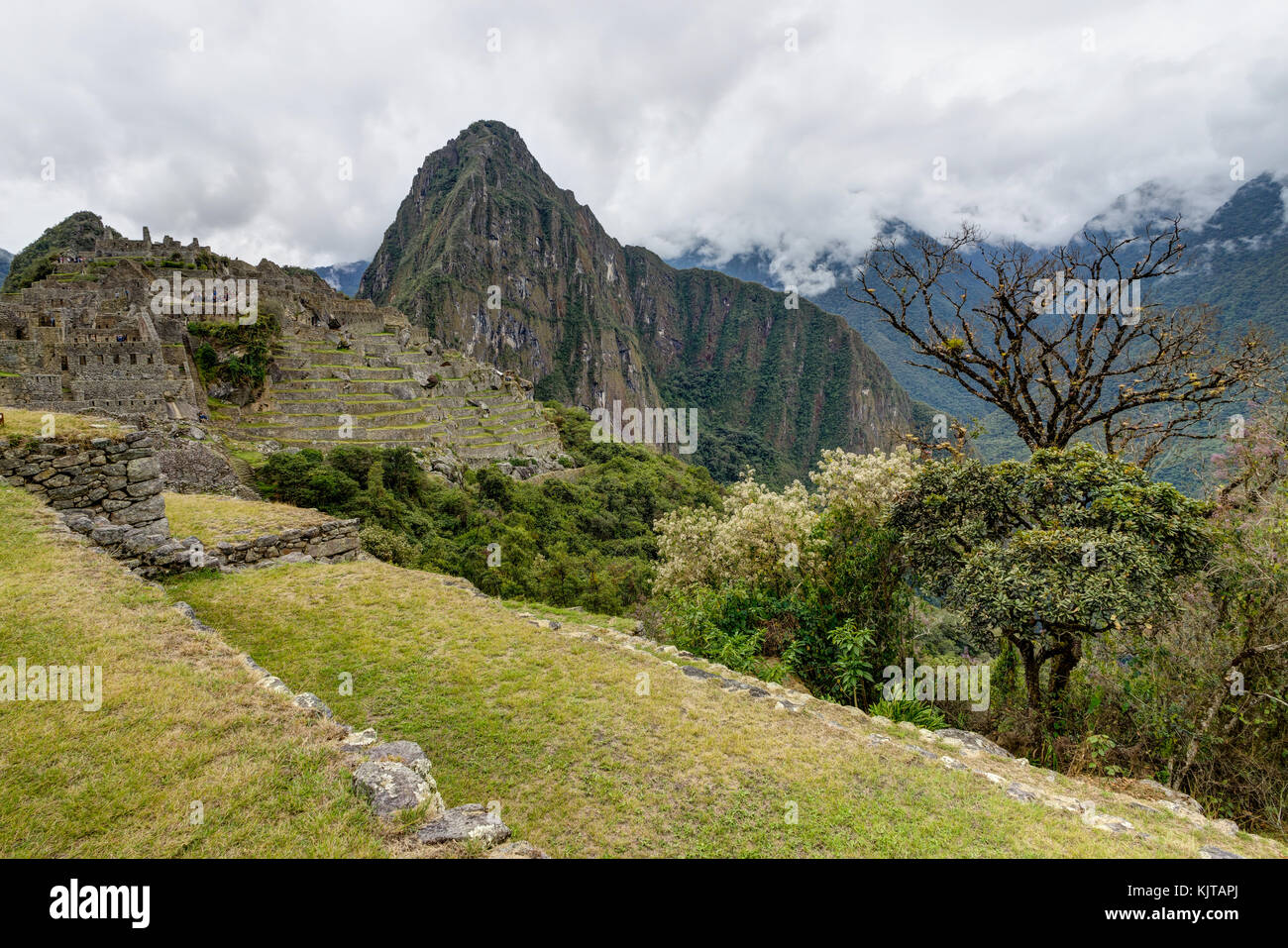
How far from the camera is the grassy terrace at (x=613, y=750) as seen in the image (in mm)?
4652

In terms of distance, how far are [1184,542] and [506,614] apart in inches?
413

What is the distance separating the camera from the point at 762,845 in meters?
4.43

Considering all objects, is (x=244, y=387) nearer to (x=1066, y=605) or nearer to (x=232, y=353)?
(x=232, y=353)

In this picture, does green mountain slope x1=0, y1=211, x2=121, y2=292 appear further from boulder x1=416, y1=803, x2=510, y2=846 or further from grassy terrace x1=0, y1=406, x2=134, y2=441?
boulder x1=416, y1=803, x2=510, y2=846

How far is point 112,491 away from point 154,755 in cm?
749

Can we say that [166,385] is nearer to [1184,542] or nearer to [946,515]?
[946,515]

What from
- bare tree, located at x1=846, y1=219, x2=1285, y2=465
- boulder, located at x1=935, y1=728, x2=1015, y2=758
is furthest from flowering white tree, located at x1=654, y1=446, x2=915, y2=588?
boulder, located at x1=935, y1=728, x2=1015, y2=758

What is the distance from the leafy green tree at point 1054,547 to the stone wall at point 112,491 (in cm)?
1267

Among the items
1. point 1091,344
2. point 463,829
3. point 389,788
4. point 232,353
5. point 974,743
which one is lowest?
point 974,743

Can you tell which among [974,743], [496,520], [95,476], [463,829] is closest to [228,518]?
[95,476]

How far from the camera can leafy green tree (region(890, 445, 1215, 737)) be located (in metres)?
7.30

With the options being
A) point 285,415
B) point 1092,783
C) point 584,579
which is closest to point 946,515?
point 1092,783

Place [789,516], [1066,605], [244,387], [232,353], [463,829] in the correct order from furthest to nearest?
[232,353] → [244,387] → [789,516] → [1066,605] → [463,829]

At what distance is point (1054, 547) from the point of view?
778cm
